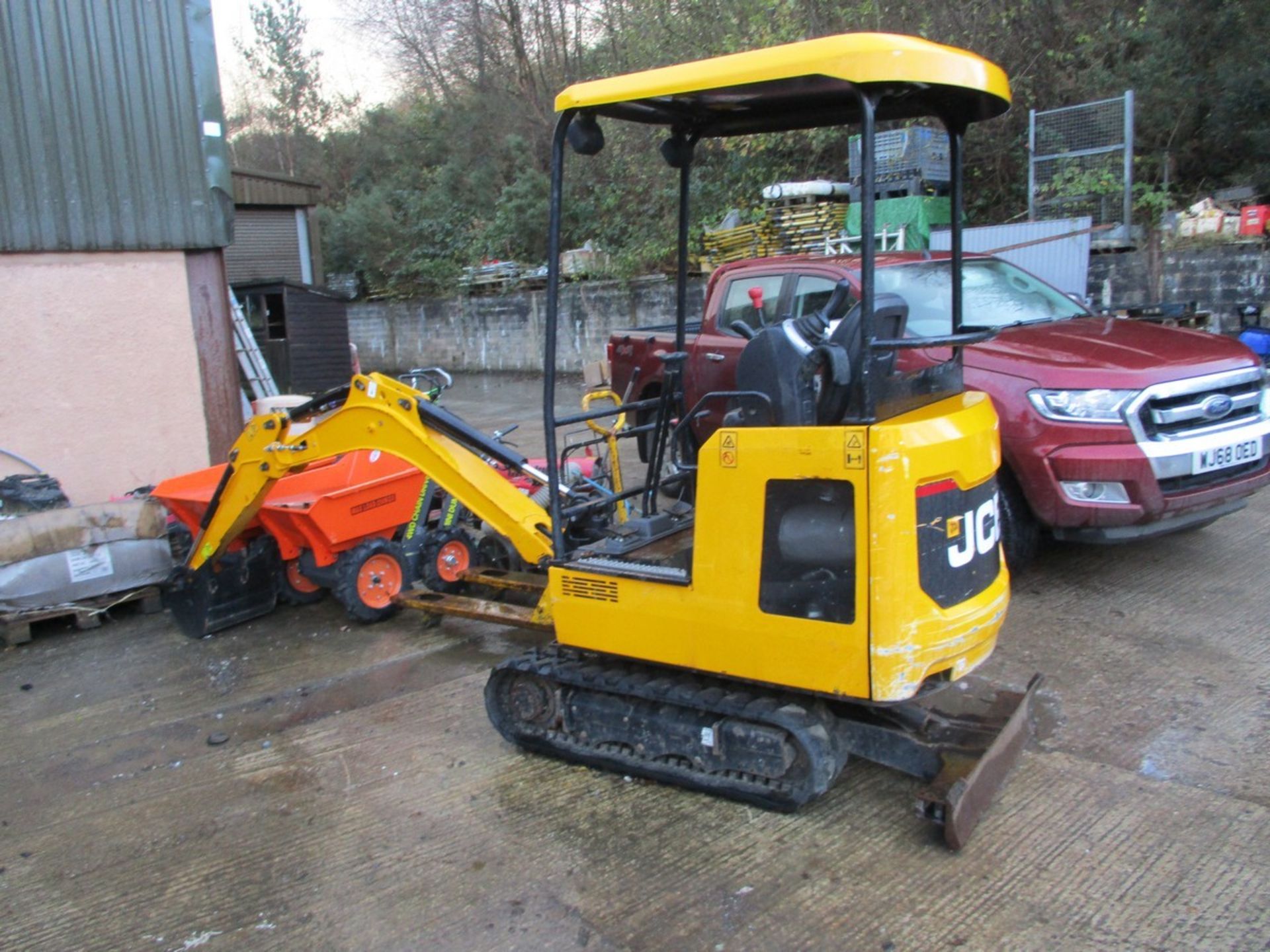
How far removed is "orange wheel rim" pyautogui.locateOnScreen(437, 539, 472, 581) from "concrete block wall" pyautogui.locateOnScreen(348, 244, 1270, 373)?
4.35 m

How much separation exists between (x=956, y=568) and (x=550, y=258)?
1895mm

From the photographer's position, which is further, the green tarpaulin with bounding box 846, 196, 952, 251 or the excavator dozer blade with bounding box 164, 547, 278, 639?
the green tarpaulin with bounding box 846, 196, 952, 251

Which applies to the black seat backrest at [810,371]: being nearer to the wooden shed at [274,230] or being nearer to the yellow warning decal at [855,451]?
the yellow warning decal at [855,451]

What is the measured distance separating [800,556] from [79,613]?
16.8 ft

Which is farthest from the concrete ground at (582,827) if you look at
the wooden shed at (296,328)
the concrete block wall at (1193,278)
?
the wooden shed at (296,328)

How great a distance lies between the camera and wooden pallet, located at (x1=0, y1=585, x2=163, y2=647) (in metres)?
6.06

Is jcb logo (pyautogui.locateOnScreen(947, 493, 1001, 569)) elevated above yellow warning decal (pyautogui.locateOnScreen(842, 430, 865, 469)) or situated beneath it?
situated beneath

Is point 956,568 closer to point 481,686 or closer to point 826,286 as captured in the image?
point 481,686

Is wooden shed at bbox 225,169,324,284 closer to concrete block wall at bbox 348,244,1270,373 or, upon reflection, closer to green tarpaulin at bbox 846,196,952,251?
concrete block wall at bbox 348,244,1270,373

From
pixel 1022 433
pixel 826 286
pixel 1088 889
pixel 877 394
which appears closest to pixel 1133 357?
pixel 1022 433

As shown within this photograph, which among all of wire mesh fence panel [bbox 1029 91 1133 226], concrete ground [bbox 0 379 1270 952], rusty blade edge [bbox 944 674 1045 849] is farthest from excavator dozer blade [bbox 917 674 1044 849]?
wire mesh fence panel [bbox 1029 91 1133 226]

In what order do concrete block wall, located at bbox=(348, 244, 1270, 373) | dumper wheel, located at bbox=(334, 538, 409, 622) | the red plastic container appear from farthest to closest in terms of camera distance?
concrete block wall, located at bbox=(348, 244, 1270, 373)
the red plastic container
dumper wheel, located at bbox=(334, 538, 409, 622)

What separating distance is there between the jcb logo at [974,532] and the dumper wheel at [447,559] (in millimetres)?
3569

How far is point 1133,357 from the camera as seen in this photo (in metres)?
5.38
